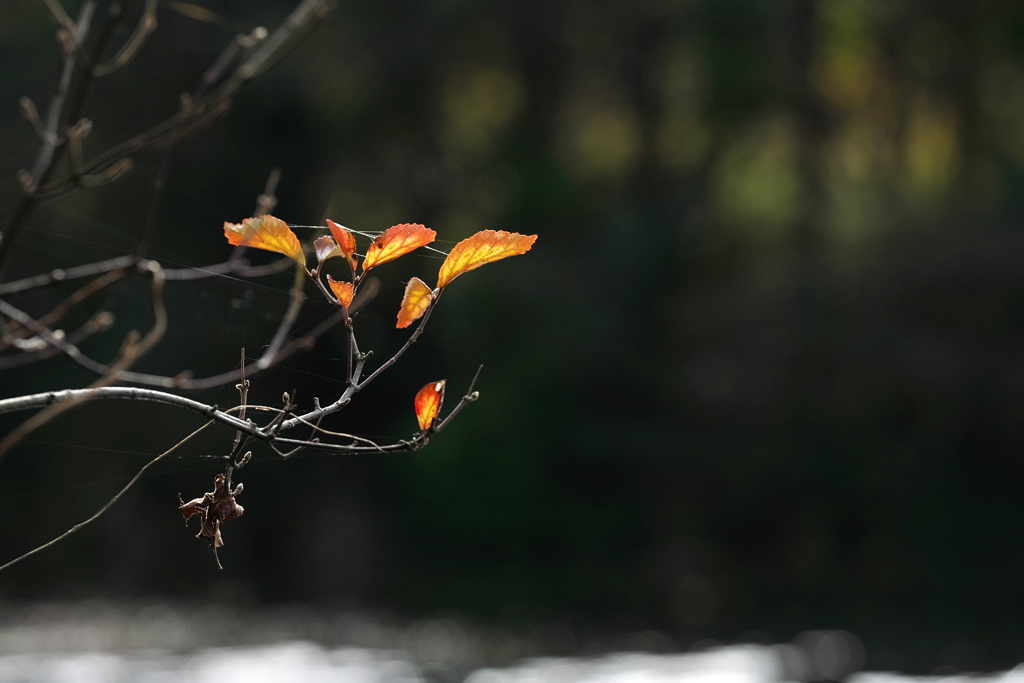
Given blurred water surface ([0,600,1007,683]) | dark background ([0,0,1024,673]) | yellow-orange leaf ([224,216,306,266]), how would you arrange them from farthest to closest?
dark background ([0,0,1024,673]) → blurred water surface ([0,600,1007,683]) → yellow-orange leaf ([224,216,306,266])

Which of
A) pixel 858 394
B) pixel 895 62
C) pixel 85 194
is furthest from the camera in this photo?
pixel 895 62

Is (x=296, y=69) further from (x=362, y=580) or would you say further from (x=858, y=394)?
(x=858, y=394)

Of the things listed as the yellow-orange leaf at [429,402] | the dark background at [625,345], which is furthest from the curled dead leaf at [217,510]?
the dark background at [625,345]

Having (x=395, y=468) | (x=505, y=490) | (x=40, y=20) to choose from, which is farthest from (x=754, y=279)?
(x=40, y=20)

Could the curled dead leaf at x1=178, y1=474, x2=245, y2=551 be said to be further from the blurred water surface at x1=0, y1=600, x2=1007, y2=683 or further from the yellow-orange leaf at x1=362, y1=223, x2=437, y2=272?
the blurred water surface at x1=0, y1=600, x2=1007, y2=683

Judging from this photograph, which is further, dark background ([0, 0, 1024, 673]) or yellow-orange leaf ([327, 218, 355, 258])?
dark background ([0, 0, 1024, 673])

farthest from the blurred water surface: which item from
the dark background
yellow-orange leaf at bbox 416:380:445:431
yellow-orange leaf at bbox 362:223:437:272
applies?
yellow-orange leaf at bbox 362:223:437:272

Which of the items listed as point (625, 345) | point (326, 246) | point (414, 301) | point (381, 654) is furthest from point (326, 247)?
point (625, 345)
